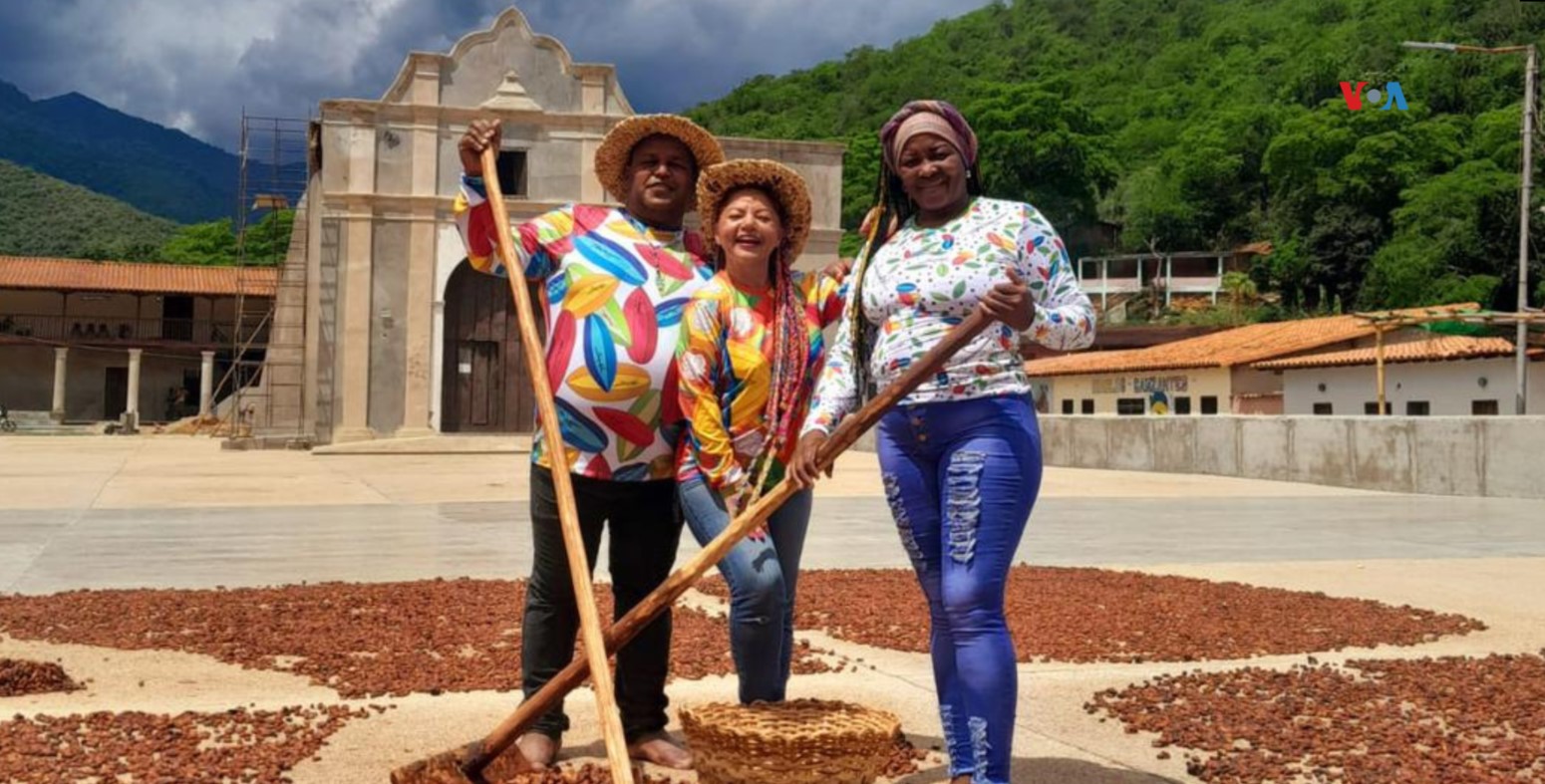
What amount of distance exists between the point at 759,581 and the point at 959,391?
2.41ft

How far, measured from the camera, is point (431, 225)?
29.3m

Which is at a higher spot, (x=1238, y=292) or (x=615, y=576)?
(x=1238, y=292)

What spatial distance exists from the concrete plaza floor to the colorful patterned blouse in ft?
3.37

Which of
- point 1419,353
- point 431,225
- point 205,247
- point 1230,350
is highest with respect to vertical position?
point 205,247

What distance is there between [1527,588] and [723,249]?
6.85 metres

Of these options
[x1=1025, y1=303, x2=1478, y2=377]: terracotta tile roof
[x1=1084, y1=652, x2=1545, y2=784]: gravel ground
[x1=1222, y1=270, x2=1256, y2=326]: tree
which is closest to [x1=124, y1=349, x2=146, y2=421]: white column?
[x1=1025, y1=303, x2=1478, y2=377]: terracotta tile roof

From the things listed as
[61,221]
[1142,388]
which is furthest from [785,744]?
[61,221]

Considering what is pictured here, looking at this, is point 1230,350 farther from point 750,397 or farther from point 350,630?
point 750,397

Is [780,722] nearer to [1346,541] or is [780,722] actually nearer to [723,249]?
[723,249]

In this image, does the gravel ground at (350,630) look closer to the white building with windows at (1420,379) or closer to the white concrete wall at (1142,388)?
the white building with windows at (1420,379)

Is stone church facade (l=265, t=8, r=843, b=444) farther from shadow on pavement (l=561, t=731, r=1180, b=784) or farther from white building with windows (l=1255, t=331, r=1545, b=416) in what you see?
shadow on pavement (l=561, t=731, r=1180, b=784)

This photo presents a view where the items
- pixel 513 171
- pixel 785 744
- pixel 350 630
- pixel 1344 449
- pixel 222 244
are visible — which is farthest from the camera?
pixel 222 244

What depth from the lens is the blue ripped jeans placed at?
3.10 meters

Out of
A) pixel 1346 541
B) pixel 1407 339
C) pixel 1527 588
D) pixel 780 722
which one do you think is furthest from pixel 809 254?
pixel 780 722
